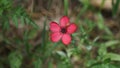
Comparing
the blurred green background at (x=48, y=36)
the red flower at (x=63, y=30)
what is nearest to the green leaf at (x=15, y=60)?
the blurred green background at (x=48, y=36)

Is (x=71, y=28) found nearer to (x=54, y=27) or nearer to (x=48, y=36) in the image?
(x=54, y=27)

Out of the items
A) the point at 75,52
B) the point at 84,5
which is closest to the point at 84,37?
the point at 75,52

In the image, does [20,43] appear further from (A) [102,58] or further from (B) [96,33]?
(B) [96,33]

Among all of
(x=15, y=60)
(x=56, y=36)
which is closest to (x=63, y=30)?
(x=56, y=36)

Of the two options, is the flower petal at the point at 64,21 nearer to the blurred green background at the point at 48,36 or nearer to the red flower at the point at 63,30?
the red flower at the point at 63,30

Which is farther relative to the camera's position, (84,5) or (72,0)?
(72,0)

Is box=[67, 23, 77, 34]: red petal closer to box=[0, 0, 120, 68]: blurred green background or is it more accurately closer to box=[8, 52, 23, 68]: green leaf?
box=[0, 0, 120, 68]: blurred green background

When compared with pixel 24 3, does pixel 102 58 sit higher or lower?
lower
